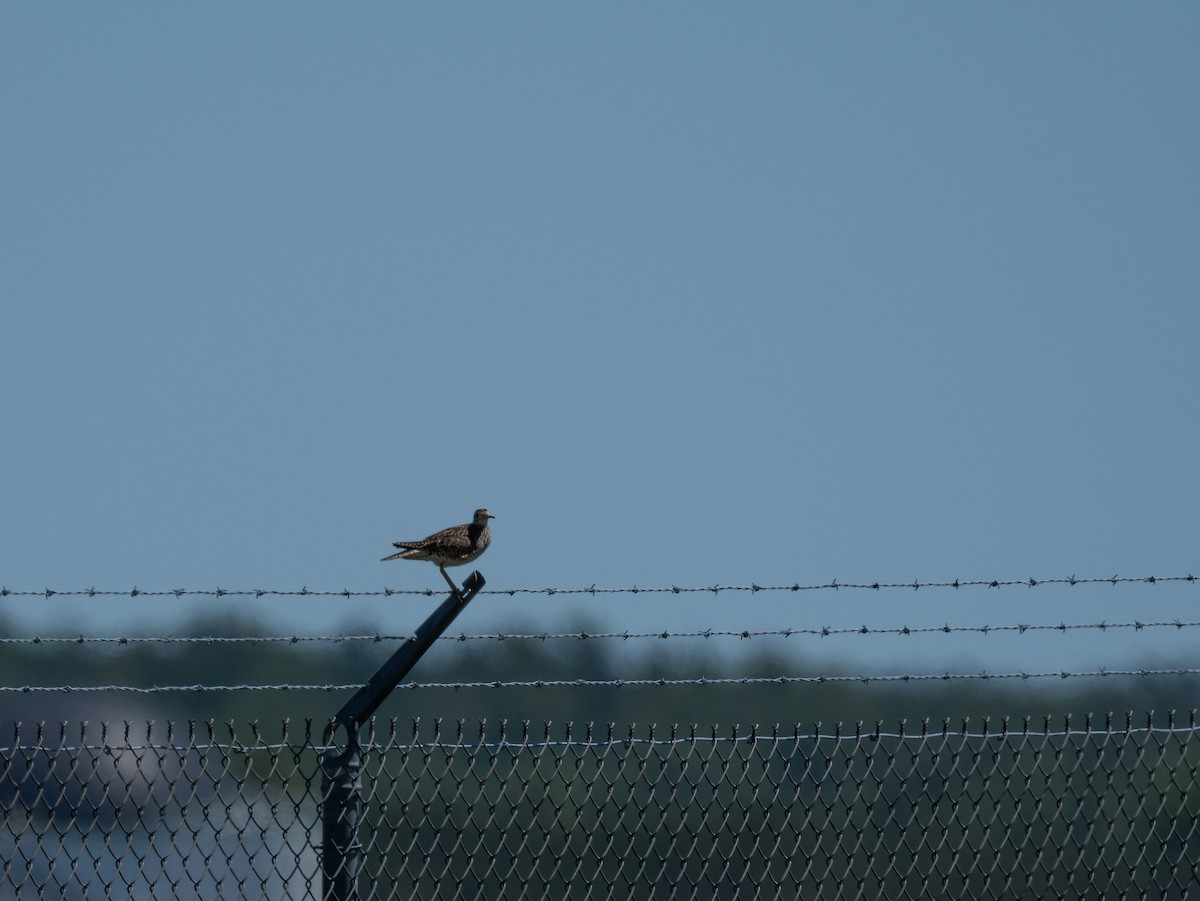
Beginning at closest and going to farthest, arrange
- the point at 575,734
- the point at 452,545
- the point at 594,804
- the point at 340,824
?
the point at 340,824
the point at 575,734
the point at 594,804
the point at 452,545

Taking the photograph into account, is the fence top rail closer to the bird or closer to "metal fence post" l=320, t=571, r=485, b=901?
"metal fence post" l=320, t=571, r=485, b=901

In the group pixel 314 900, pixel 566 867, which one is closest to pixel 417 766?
pixel 314 900

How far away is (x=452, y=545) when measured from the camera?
8547 mm

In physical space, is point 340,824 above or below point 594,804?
above

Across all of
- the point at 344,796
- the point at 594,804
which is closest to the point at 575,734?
the point at 594,804

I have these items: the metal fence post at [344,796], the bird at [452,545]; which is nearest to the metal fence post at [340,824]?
the metal fence post at [344,796]

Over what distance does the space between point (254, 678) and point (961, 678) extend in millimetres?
11276

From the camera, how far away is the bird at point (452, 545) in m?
8.54

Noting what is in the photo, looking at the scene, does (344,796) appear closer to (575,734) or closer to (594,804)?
(575,734)

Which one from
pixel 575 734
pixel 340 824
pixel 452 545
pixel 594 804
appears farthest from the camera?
pixel 452 545

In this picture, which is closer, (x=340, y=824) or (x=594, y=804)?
(x=340, y=824)

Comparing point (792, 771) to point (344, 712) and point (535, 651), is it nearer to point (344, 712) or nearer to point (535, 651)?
point (344, 712)

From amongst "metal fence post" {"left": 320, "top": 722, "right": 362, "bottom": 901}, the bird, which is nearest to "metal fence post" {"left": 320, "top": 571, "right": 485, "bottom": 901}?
"metal fence post" {"left": 320, "top": 722, "right": 362, "bottom": 901}

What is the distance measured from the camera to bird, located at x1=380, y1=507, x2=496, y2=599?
8.54 meters
